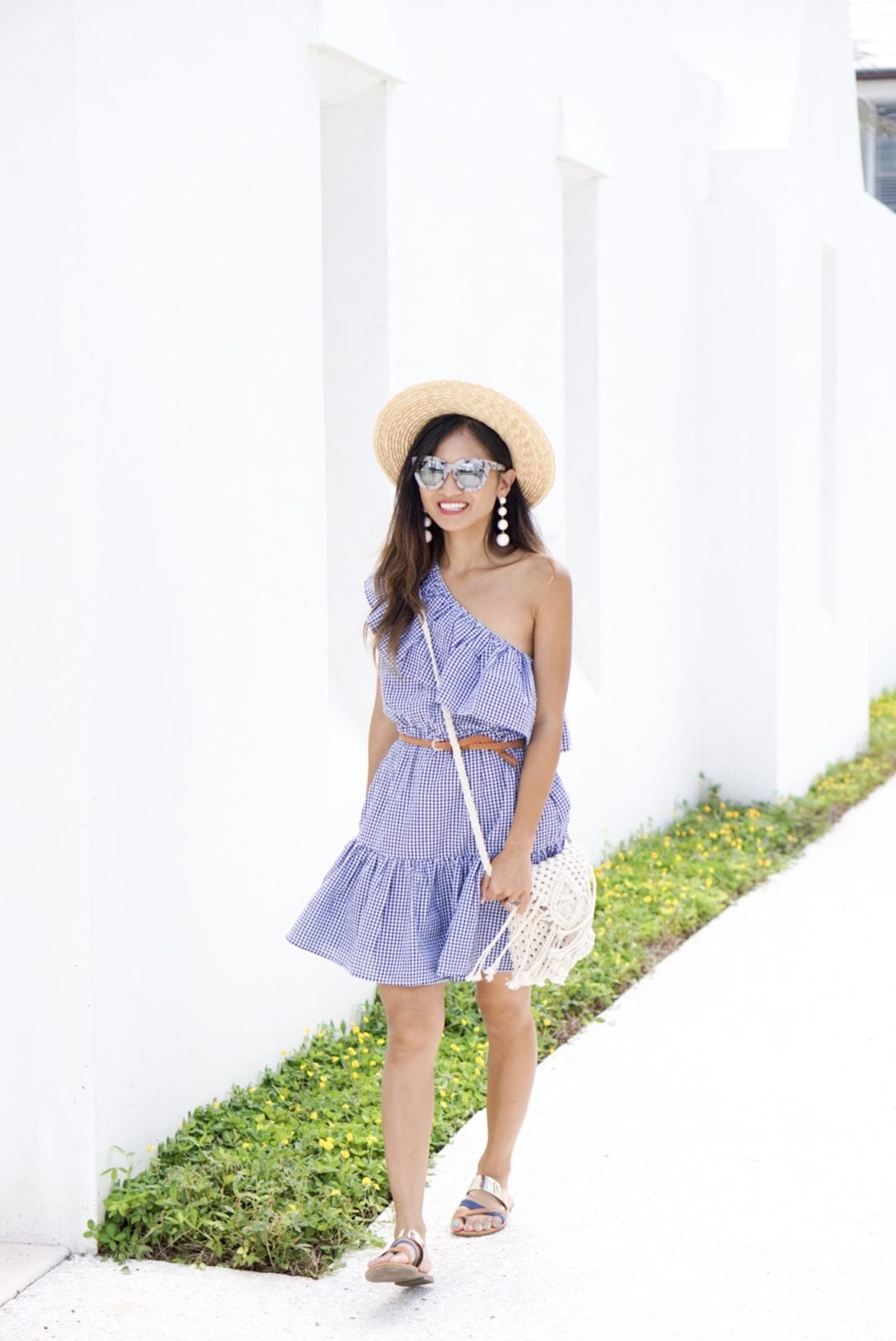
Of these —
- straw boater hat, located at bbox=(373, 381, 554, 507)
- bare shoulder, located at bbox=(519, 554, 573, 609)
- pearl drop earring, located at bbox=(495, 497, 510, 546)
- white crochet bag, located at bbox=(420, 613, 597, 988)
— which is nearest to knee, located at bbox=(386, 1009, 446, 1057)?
white crochet bag, located at bbox=(420, 613, 597, 988)

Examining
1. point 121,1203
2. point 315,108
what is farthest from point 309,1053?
point 315,108

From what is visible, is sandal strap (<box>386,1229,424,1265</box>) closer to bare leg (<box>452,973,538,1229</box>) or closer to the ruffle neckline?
bare leg (<box>452,973,538,1229</box>)

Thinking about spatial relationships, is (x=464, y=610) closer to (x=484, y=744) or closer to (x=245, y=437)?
(x=484, y=744)

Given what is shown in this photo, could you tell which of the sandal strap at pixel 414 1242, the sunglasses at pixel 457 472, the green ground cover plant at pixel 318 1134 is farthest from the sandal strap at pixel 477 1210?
the sunglasses at pixel 457 472

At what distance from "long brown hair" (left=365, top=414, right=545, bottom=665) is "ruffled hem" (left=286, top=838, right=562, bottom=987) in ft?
1.46

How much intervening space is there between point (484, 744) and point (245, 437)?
47.8 inches

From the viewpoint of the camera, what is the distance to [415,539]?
3.65 metres

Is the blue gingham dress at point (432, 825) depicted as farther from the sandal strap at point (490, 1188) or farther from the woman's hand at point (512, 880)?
the sandal strap at point (490, 1188)

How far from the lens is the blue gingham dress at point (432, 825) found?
3.48 meters

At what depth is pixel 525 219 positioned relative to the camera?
6344 millimetres

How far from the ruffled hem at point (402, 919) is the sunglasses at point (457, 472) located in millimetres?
771

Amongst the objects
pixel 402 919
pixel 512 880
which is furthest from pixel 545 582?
pixel 402 919

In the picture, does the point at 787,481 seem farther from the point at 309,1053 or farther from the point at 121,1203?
the point at 121,1203

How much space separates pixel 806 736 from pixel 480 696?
614 cm
